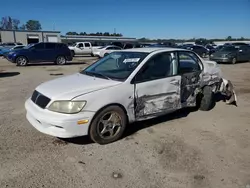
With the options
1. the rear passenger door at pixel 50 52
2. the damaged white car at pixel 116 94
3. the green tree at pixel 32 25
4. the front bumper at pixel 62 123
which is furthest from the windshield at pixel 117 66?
the green tree at pixel 32 25

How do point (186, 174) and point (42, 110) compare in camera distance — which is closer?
point (186, 174)

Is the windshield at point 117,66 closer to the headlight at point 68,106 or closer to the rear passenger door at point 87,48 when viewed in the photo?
the headlight at point 68,106

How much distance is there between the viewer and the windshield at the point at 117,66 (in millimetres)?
4355

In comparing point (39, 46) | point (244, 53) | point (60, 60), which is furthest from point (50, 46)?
point (244, 53)

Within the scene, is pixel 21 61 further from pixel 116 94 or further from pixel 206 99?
pixel 116 94

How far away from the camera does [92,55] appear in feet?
98.2

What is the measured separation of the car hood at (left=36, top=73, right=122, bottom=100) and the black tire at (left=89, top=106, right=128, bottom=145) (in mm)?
393

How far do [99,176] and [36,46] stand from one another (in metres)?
15.7

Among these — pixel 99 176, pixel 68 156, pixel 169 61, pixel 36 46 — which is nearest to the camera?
pixel 99 176

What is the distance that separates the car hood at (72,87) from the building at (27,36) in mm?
54445

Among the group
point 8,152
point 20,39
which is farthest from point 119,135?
point 20,39

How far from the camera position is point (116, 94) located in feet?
12.9

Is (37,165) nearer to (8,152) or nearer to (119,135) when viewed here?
(8,152)

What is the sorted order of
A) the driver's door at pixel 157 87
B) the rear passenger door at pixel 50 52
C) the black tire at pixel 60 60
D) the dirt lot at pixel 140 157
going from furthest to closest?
the black tire at pixel 60 60, the rear passenger door at pixel 50 52, the driver's door at pixel 157 87, the dirt lot at pixel 140 157
